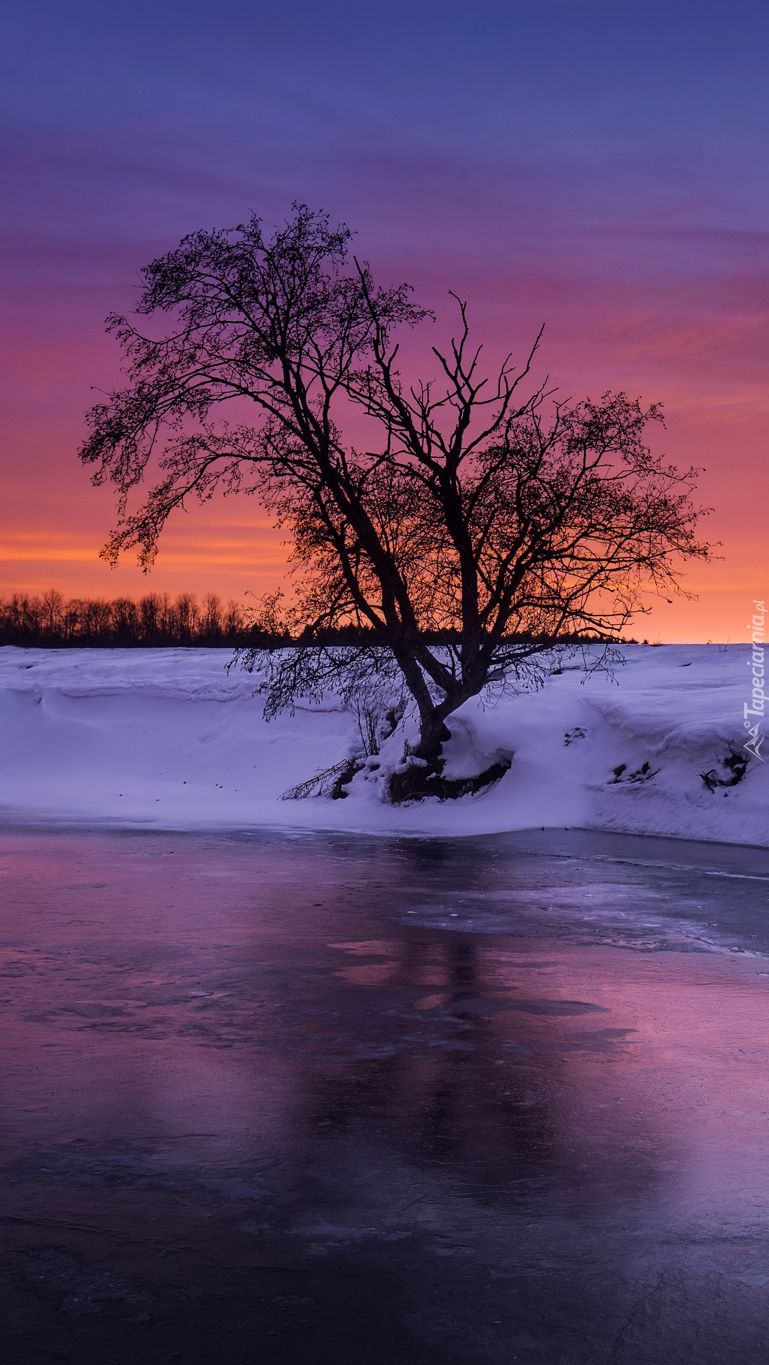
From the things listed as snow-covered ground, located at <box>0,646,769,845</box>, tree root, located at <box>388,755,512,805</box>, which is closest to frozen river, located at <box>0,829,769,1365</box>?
snow-covered ground, located at <box>0,646,769,845</box>

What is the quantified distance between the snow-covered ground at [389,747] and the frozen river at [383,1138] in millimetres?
8201

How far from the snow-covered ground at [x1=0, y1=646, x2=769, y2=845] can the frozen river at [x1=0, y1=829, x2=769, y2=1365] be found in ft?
26.9

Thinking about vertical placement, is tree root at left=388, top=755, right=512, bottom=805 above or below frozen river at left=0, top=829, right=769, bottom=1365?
above

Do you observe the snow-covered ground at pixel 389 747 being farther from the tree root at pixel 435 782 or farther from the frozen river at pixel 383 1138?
the frozen river at pixel 383 1138

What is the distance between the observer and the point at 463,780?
20328 mm

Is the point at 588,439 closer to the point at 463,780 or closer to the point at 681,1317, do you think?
the point at 463,780

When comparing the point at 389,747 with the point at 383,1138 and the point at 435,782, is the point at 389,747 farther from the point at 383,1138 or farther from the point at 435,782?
the point at 383,1138

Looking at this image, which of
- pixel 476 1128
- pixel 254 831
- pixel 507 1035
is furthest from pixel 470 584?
pixel 476 1128

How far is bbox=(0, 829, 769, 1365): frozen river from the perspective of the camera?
3.30 meters

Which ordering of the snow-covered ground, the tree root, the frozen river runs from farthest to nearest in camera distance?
the tree root, the snow-covered ground, the frozen river

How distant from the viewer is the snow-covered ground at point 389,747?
17984 mm

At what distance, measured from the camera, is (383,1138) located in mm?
4715

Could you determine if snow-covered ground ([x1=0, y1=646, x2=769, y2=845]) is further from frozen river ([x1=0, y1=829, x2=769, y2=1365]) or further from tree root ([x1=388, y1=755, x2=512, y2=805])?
frozen river ([x1=0, y1=829, x2=769, y2=1365])

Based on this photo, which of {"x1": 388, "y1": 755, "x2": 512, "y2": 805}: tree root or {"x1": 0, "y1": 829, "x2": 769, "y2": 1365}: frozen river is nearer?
{"x1": 0, "y1": 829, "x2": 769, "y2": 1365}: frozen river
